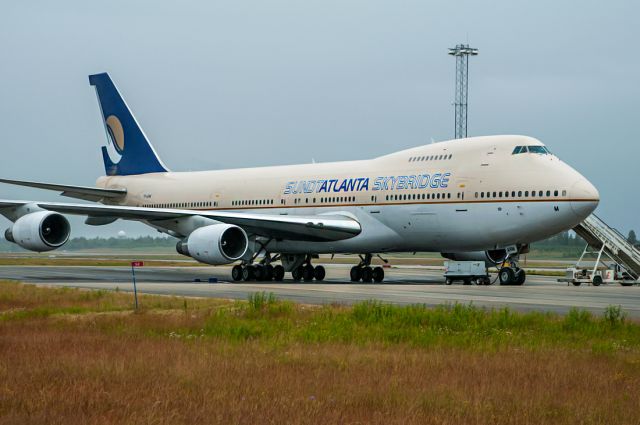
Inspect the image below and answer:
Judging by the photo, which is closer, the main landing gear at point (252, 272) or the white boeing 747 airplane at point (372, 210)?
the white boeing 747 airplane at point (372, 210)

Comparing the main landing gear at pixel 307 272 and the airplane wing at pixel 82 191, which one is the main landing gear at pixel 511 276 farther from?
the airplane wing at pixel 82 191

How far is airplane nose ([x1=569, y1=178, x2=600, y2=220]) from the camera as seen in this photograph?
26.9 m

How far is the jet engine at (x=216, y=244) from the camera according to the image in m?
29.4

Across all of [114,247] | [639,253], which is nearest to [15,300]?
[639,253]

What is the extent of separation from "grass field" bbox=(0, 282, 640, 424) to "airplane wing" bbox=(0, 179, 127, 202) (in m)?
20.1

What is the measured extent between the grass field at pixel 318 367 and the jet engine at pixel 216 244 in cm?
1349

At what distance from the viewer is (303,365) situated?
9672 mm

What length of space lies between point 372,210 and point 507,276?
5.39m

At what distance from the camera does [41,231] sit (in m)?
30.3

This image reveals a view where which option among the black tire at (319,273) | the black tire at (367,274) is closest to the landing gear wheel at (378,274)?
the black tire at (367,274)

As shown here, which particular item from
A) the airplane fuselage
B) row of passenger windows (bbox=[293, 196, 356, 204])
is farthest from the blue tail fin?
row of passenger windows (bbox=[293, 196, 356, 204])

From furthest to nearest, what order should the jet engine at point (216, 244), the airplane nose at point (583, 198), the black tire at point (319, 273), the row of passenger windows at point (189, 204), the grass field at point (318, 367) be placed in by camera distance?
the row of passenger windows at point (189, 204) < the black tire at point (319, 273) < the jet engine at point (216, 244) < the airplane nose at point (583, 198) < the grass field at point (318, 367)

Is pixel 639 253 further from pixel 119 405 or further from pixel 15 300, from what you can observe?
pixel 119 405

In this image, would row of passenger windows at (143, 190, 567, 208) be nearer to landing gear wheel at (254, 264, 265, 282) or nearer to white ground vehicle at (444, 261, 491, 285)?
landing gear wheel at (254, 264, 265, 282)
